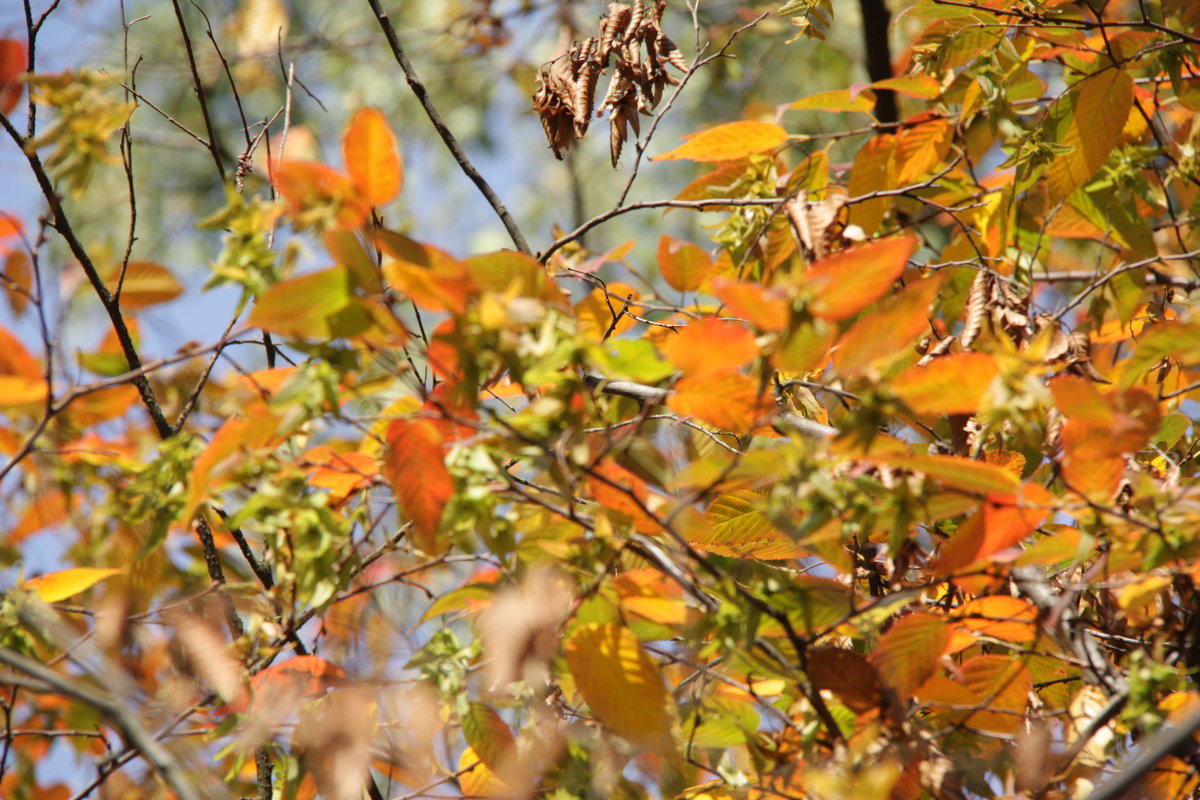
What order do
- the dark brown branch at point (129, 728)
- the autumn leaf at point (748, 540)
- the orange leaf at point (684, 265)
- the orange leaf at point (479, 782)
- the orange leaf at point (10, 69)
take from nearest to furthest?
the dark brown branch at point (129, 728)
the orange leaf at point (479, 782)
the autumn leaf at point (748, 540)
the orange leaf at point (10, 69)
the orange leaf at point (684, 265)

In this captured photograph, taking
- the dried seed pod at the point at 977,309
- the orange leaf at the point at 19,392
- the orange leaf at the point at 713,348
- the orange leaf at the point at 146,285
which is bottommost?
the dried seed pod at the point at 977,309

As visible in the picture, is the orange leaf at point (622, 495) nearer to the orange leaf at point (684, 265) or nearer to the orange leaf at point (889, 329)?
the orange leaf at point (889, 329)

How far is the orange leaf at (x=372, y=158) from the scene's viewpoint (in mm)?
760

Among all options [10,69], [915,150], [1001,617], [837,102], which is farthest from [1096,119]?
[10,69]

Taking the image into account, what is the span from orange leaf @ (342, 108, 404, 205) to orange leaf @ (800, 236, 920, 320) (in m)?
Answer: 0.34

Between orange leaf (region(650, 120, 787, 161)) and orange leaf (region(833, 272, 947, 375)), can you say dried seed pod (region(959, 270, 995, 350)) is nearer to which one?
orange leaf (region(650, 120, 787, 161))

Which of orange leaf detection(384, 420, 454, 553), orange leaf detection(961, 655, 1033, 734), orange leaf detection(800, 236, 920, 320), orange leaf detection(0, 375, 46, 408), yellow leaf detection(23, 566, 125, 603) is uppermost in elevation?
orange leaf detection(0, 375, 46, 408)

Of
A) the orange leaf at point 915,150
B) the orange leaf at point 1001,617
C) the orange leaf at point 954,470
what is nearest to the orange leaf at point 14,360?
the orange leaf at point 954,470

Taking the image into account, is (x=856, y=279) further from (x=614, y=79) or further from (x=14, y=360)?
(x=14, y=360)

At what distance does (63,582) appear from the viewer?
96 centimetres

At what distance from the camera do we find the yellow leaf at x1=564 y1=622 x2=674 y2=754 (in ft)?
2.73

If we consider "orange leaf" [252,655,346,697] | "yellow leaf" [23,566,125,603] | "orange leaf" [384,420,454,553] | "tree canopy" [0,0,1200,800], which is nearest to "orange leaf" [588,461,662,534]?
"tree canopy" [0,0,1200,800]

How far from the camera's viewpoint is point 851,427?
714mm

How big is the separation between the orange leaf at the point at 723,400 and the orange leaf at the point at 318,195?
0.30 metres
